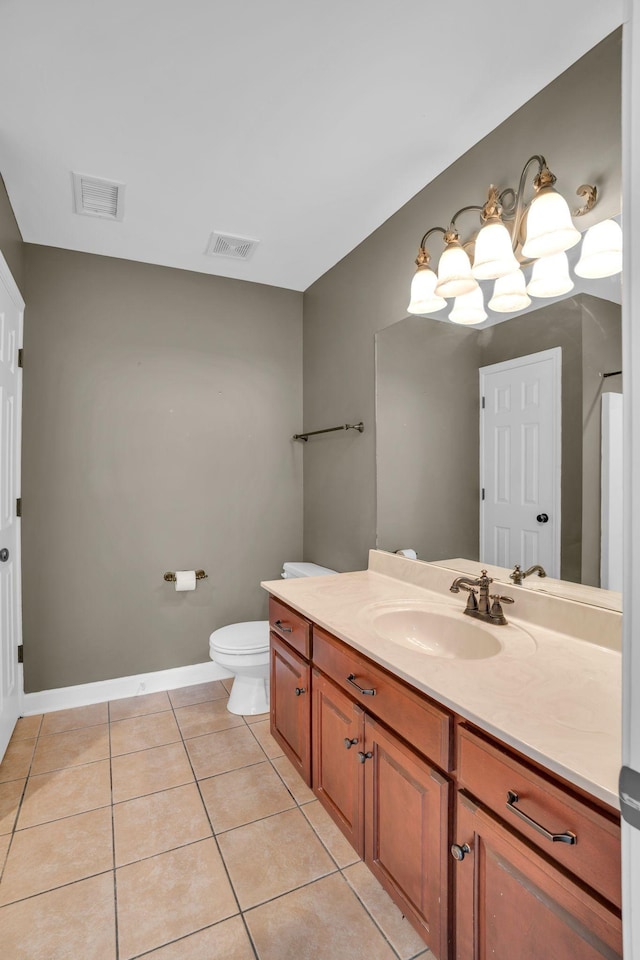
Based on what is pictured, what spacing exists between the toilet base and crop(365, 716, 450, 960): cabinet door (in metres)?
1.22

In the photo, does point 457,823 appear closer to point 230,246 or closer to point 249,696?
point 249,696

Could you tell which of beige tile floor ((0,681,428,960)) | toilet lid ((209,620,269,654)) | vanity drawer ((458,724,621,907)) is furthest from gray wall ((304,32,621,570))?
vanity drawer ((458,724,621,907))

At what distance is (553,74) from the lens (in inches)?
58.8

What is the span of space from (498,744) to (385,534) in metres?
1.41

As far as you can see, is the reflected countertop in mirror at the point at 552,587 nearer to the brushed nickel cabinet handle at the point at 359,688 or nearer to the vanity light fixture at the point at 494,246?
the brushed nickel cabinet handle at the point at 359,688

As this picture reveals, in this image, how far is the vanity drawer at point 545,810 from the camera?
795 millimetres

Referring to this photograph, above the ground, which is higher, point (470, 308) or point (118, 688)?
point (470, 308)

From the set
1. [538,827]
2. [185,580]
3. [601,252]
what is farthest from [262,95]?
[185,580]

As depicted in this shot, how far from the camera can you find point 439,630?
1.71 m

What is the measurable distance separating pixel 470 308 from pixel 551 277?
325mm

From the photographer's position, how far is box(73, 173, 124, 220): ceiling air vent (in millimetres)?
2041

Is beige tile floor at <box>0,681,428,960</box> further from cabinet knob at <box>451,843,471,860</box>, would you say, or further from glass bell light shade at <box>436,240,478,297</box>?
glass bell light shade at <box>436,240,478,297</box>

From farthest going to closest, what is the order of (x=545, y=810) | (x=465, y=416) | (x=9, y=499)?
(x=9, y=499) < (x=465, y=416) < (x=545, y=810)

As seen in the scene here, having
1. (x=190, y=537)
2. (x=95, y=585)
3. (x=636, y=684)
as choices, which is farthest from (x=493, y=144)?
(x=95, y=585)
